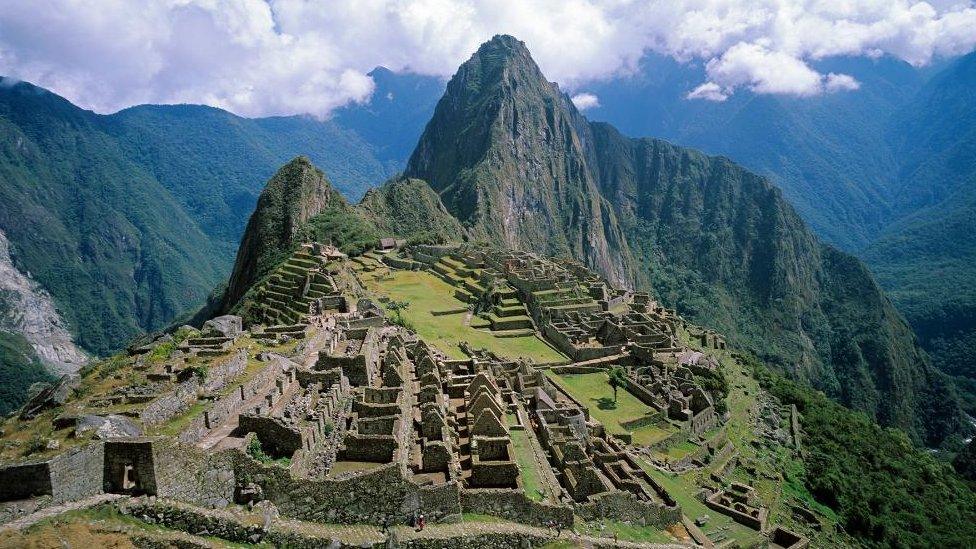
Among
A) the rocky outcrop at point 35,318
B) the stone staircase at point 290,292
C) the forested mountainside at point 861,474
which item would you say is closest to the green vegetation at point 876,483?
the forested mountainside at point 861,474

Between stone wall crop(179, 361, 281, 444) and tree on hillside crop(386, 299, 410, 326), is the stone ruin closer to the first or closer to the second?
stone wall crop(179, 361, 281, 444)

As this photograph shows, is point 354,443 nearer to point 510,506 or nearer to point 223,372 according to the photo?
point 510,506

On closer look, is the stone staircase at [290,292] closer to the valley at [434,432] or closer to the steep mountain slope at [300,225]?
the valley at [434,432]

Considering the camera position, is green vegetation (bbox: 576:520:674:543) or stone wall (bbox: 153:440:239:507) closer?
stone wall (bbox: 153:440:239:507)

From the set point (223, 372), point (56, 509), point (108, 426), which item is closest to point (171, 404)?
point (108, 426)

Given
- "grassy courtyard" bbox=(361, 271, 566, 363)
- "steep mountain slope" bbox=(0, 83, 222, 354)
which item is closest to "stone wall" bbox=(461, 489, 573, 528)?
"grassy courtyard" bbox=(361, 271, 566, 363)

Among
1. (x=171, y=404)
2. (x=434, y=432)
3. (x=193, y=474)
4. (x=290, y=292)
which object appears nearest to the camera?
(x=193, y=474)
